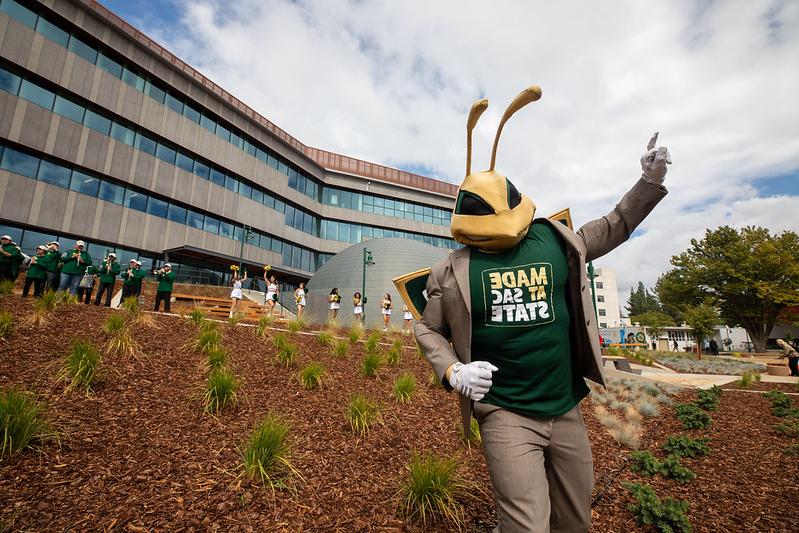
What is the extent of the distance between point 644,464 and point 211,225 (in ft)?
98.5

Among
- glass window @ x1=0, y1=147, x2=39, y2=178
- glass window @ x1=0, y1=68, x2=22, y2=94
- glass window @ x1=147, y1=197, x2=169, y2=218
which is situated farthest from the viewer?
glass window @ x1=147, y1=197, x2=169, y2=218

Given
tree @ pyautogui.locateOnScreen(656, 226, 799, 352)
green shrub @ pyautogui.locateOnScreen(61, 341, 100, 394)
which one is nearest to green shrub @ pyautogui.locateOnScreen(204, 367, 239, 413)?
green shrub @ pyautogui.locateOnScreen(61, 341, 100, 394)

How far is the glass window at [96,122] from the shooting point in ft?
74.0

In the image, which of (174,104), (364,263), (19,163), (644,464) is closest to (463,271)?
(644,464)

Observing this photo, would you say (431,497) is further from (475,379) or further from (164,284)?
(164,284)

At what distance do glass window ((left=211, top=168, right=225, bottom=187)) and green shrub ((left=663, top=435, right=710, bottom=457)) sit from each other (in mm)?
30853

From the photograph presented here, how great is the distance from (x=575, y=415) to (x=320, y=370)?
463 centimetres

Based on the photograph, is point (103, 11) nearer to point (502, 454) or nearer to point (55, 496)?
point (55, 496)

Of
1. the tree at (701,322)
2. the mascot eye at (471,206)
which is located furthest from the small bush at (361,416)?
the tree at (701,322)

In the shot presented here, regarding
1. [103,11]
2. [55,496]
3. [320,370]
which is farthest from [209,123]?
[55,496]

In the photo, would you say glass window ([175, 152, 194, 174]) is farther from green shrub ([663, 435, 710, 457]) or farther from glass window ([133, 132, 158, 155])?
green shrub ([663, 435, 710, 457])

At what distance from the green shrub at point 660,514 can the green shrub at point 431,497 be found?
1.54 m

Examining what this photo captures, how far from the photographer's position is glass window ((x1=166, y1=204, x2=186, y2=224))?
26.5 m

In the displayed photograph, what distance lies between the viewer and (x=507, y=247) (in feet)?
7.46
